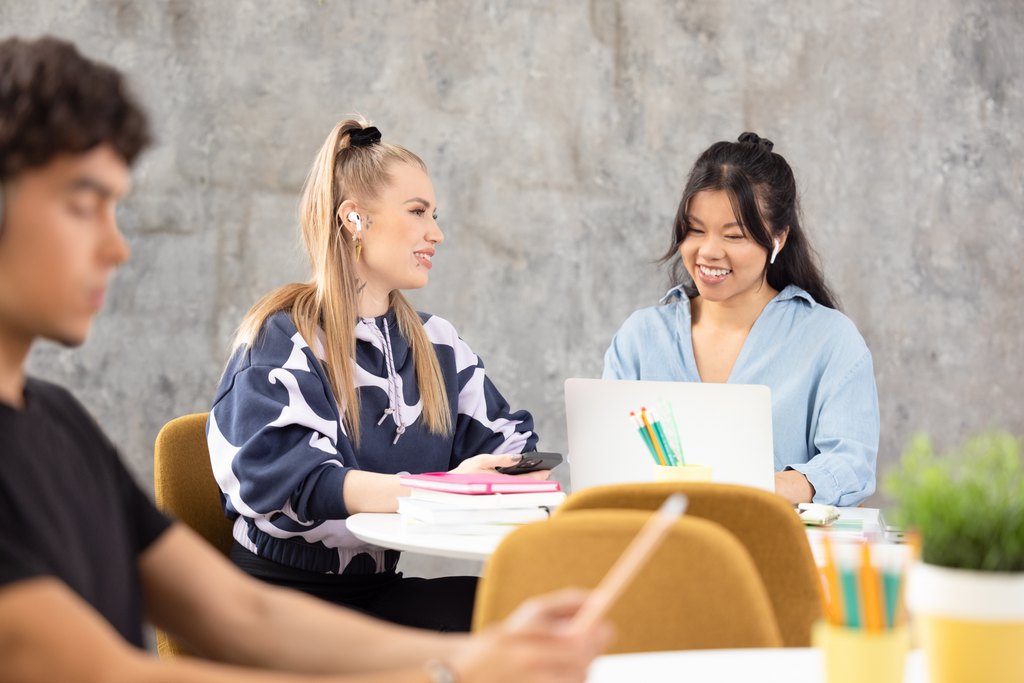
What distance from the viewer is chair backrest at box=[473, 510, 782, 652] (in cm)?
137

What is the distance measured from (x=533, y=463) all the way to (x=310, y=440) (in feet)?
1.49

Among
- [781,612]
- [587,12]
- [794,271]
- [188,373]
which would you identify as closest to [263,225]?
[188,373]

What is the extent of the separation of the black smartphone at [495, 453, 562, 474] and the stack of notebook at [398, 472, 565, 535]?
215 mm

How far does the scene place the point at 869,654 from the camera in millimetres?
923

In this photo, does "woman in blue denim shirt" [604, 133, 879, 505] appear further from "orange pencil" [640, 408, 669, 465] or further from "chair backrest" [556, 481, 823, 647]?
"chair backrest" [556, 481, 823, 647]

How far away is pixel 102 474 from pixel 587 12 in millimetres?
3289

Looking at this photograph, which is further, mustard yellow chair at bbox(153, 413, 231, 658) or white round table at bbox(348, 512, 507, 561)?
mustard yellow chair at bbox(153, 413, 231, 658)

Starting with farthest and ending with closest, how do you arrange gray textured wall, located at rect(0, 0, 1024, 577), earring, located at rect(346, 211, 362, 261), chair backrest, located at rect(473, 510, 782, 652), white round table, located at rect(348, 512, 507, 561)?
gray textured wall, located at rect(0, 0, 1024, 577)
earring, located at rect(346, 211, 362, 261)
white round table, located at rect(348, 512, 507, 561)
chair backrest, located at rect(473, 510, 782, 652)

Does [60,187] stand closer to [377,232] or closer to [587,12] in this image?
[377,232]

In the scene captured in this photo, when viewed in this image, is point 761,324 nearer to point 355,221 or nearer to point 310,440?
point 355,221

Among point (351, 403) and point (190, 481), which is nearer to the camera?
point (351, 403)

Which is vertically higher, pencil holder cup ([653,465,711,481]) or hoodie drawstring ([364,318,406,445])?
hoodie drawstring ([364,318,406,445])

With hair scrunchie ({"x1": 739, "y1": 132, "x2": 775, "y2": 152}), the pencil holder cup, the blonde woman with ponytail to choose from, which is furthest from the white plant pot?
hair scrunchie ({"x1": 739, "y1": 132, "x2": 775, "y2": 152})

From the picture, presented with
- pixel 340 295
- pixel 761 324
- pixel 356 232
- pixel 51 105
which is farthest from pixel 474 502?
pixel 51 105
